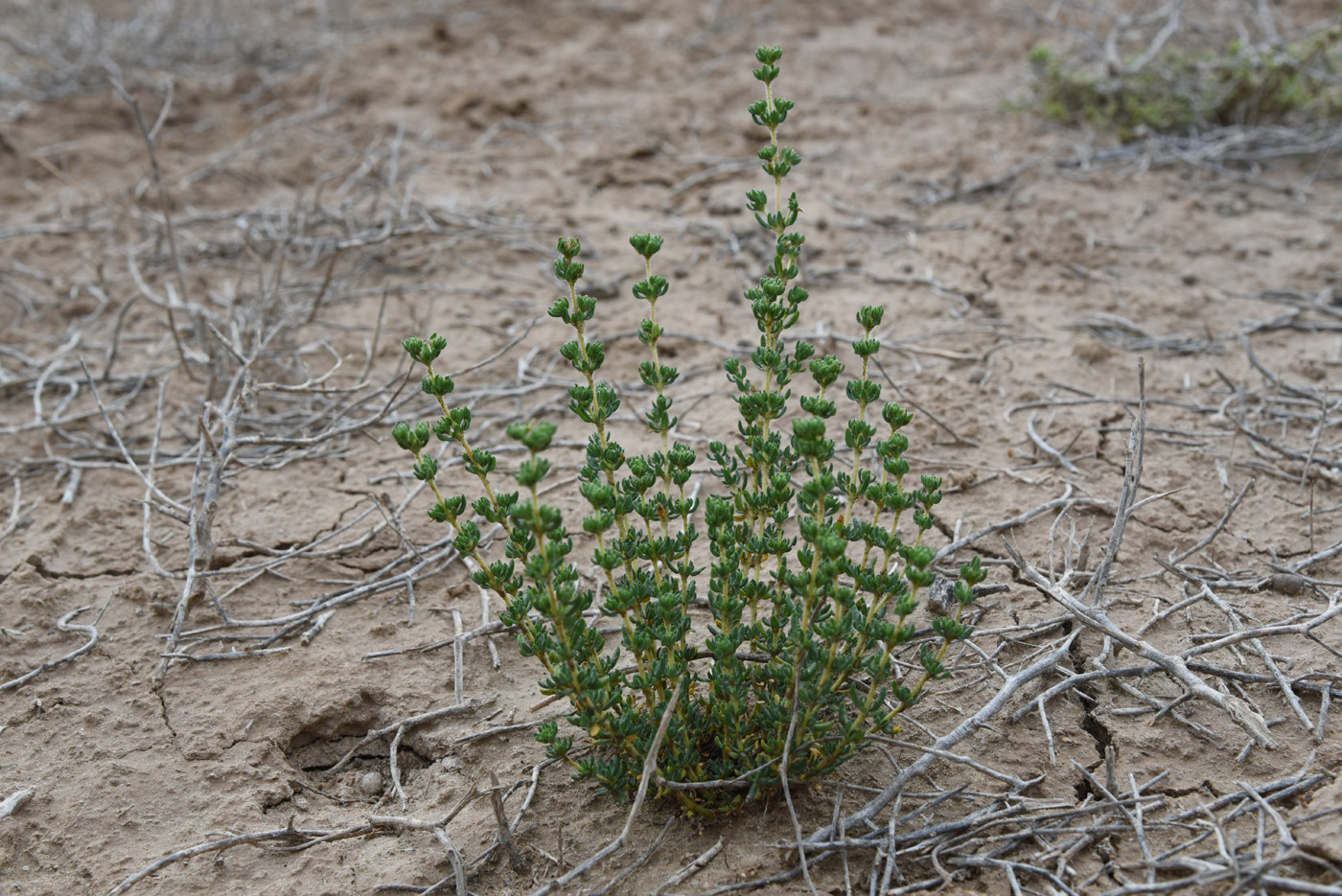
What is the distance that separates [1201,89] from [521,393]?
440 centimetres

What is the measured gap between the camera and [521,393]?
4.05 m

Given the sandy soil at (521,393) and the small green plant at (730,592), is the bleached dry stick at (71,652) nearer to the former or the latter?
the sandy soil at (521,393)

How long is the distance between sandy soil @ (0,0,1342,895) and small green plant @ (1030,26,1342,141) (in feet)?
1.08

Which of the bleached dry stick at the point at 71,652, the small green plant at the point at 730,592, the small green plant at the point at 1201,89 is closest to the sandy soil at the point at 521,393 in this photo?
the bleached dry stick at the point at 71,652

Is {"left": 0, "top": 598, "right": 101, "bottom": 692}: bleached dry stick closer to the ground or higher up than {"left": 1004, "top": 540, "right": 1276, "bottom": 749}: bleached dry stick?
closer to the ground

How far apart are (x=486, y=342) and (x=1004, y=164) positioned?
10.1 ft

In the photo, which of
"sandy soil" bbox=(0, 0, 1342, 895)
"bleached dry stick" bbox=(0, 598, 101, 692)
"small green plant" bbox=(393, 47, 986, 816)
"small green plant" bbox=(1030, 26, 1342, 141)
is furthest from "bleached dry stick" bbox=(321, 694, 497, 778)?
"small green plant" bbox=(1030, 26, 1342, 141)

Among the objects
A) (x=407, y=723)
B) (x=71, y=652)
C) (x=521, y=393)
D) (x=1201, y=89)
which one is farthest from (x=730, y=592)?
(x=1201, y=89)

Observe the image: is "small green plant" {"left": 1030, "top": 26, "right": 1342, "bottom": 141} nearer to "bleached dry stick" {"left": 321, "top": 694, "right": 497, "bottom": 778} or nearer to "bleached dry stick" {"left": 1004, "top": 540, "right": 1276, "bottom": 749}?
"bleached dry stick" {"left": 1004, "top": 540, "right": 1276, "bottom": 749}

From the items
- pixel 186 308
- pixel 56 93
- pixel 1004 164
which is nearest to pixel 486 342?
pixel 186 308

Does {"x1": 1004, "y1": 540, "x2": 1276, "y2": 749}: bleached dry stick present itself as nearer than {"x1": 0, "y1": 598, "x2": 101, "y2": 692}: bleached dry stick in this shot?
Yes

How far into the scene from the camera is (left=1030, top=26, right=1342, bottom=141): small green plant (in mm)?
5605

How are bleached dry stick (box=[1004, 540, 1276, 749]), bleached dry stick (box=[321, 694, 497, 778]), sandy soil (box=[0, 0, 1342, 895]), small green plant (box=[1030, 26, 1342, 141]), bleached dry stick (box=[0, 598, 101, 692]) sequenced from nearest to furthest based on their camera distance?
1. bleached dry stick (box=[1004, 540, 1276, 749])
2. sandy soil (box=[0, 0, 1342, 895])
3. bleached dry stick (box=[321, 694, 497, 778])
4. bleached dry stick (box=[0, 598, 101, 692])
5. small green plant (box=[1030, 26, 1342, 141])

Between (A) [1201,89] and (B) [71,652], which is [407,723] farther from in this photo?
(A) [1201,89]
